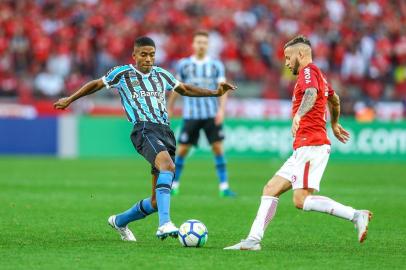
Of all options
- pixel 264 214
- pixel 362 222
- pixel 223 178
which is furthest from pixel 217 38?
pixel 362 222

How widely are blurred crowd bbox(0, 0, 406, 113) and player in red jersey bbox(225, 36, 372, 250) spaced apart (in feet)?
53.2

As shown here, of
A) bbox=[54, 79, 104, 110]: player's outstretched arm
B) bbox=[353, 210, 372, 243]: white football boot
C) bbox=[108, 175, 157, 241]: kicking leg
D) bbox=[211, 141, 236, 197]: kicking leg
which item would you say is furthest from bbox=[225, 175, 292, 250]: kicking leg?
bbox=[211, 141, 236, 197]: kicking leg

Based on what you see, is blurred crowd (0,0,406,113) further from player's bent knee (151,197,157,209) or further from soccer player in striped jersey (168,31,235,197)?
player's bent knee (151,197,157,209)

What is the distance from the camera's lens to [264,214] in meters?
8.59

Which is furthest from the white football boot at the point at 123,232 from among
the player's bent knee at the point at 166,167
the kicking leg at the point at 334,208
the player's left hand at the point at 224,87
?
the kicking leg at the point at 334,208

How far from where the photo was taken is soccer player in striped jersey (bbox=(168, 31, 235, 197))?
49.2 feet

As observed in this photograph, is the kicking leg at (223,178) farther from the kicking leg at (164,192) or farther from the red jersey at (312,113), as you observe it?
the red jersey at (312,113)

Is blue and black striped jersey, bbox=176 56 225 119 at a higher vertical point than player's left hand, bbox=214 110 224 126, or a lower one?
higher

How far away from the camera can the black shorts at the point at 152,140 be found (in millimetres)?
8992

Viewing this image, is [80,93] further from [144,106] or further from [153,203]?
[153,203]

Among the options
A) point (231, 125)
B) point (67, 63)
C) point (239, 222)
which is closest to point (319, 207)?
point (239, 222)

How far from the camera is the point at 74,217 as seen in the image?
449 inches

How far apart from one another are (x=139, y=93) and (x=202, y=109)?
6.16m

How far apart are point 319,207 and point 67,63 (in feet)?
58.5
